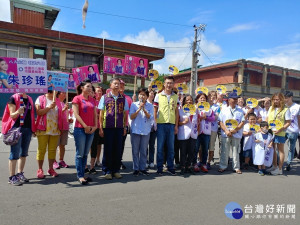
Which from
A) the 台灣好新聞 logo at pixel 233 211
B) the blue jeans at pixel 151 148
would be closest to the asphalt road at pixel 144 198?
the 台灣好新聞 logo at pixel 233 211

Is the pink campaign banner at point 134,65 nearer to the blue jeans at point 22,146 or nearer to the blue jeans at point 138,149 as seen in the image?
the blue jeans at point 138,149

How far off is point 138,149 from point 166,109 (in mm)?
1079

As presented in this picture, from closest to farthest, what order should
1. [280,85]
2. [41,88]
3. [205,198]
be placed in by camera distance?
[205,198] → [41,88] → [280,85]

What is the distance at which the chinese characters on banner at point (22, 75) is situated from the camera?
4.21 m

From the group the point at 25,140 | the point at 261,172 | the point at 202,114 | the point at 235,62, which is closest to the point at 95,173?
→ the point at 25,140

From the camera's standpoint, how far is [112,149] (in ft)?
15.8

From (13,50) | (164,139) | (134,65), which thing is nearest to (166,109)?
(164,139)

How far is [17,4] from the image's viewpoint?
19.8m

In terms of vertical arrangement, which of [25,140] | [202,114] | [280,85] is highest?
[280,85]

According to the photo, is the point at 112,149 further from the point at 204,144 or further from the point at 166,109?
the point at 204,144

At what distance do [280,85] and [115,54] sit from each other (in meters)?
22.0

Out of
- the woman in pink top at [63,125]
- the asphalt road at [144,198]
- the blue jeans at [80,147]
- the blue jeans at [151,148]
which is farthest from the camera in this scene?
the blue jeans at [151,148]

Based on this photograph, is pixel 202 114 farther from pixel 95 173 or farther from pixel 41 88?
pixel 41 88

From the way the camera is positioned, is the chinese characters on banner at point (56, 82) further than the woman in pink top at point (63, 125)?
No
